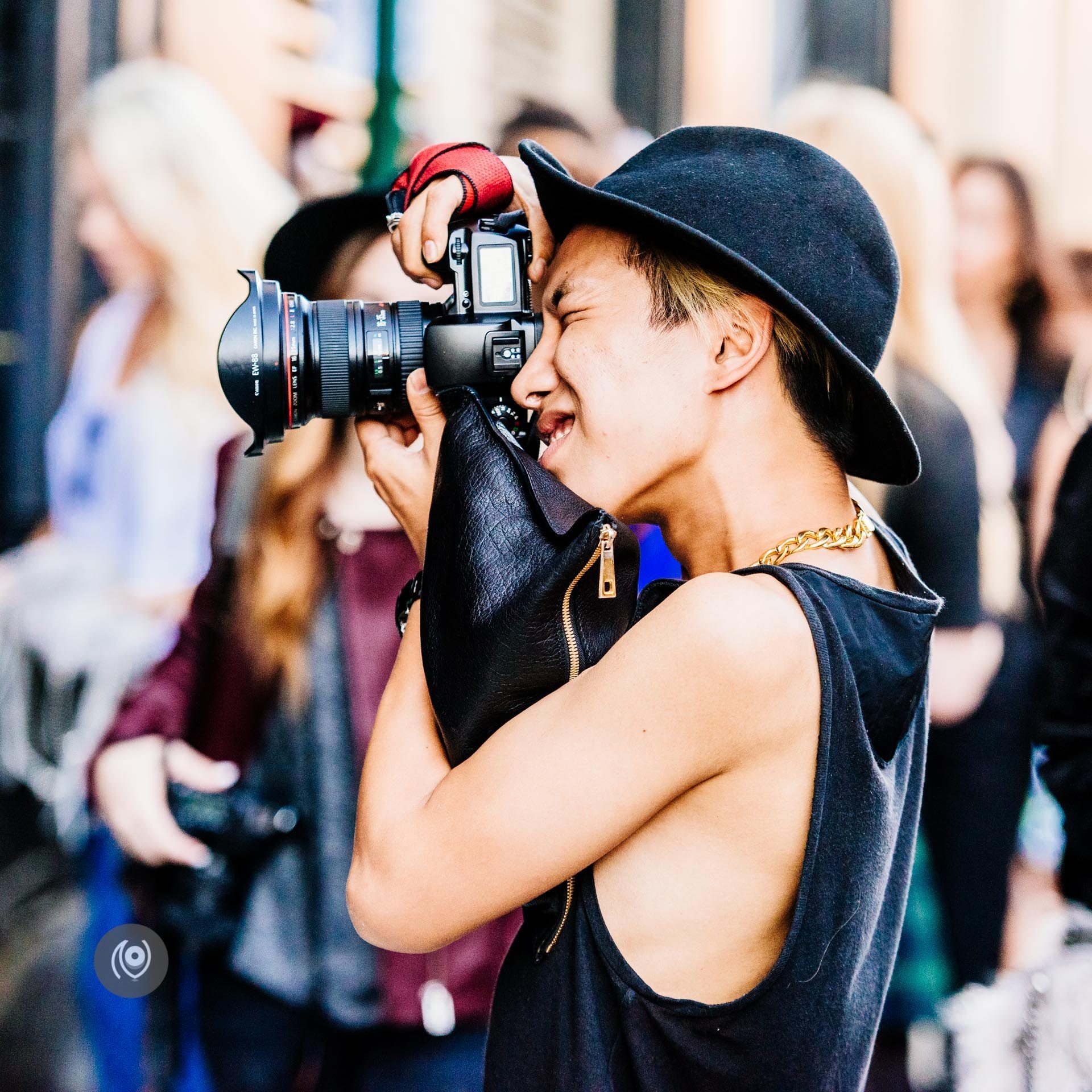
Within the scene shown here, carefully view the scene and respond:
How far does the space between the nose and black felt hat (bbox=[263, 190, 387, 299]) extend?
0.51m

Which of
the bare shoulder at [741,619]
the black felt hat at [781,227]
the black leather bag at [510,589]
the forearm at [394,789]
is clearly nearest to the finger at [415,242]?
the black felt hat at [781,227]

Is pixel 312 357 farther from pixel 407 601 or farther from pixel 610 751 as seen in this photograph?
pixel 610 751

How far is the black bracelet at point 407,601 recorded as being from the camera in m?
1.28

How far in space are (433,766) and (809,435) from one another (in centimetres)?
50

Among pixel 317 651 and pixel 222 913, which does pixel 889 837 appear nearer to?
pixel 317 651

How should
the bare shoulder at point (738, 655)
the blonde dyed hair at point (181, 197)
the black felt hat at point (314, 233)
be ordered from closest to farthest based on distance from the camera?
the bare shoulder at point (738, 655), the black felt hat at point (314, 233), the blonde dyed hair at point (181, 197)

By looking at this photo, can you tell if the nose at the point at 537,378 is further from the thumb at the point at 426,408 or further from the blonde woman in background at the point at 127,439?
the blonde woman in background at the point at 127,439

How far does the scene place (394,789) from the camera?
1.09 m

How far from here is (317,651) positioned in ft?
7.61

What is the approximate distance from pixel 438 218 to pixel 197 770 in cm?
152

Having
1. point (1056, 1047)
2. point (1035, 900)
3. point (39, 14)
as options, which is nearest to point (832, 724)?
point (1056, 1047)

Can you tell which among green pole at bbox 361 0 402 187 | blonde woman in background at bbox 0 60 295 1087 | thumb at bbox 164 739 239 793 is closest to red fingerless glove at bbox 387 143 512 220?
thumb at bbox 164 739 239 793

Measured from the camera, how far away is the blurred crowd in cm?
229

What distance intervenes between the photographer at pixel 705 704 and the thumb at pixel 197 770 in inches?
52.4
